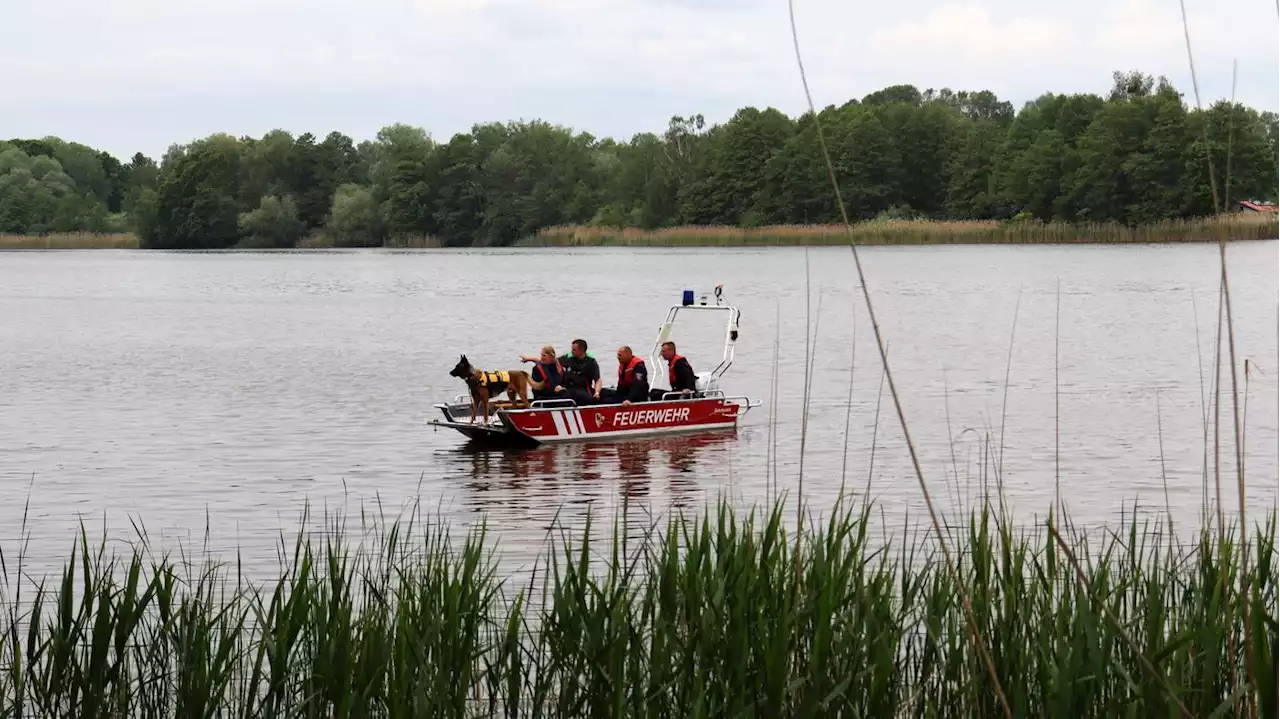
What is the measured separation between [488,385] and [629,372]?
169cm

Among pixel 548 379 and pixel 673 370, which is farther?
pixel 673 370

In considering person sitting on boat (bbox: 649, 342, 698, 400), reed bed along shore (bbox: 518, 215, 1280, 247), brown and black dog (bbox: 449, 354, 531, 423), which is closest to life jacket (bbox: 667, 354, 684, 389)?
person sitting on boat (bbox: 649, 342, 698, 400)

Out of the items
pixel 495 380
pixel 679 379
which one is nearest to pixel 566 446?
pixel 495 380

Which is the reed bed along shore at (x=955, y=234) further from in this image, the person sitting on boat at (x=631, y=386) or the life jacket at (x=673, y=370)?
the person sitting on boat at (x=631, y=386)

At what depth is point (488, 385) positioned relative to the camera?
2059 centimetres

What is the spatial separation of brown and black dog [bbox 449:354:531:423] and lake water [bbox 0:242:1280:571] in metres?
0.73

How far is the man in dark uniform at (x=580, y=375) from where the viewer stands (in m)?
20.8

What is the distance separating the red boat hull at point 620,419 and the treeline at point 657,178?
75.0 meters

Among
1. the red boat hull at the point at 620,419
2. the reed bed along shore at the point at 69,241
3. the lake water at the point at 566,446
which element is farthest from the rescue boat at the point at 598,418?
the reed bed along shore at the point at 69,241

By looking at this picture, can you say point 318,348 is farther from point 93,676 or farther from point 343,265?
point 343,265

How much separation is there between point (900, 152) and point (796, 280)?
4862cm

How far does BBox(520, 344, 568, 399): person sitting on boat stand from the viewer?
2064 centimetres

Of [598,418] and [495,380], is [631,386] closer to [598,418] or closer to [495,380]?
[598,418]

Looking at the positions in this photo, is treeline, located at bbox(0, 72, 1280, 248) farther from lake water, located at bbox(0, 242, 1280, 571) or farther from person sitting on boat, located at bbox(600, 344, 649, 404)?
person sitting on boat, located at bbox(600, 344, 649, 404)
